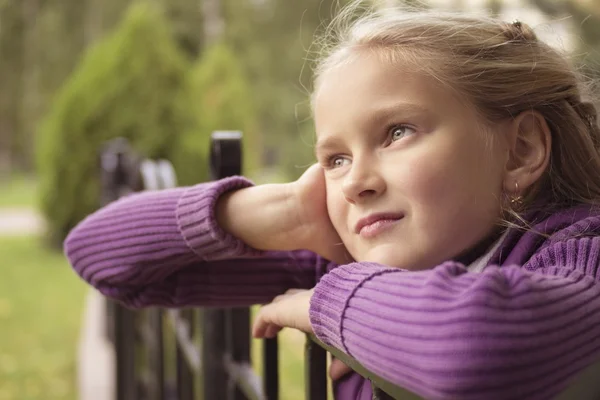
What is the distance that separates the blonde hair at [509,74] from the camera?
1.19 metres

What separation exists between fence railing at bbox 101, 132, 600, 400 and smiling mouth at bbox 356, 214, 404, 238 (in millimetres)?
168

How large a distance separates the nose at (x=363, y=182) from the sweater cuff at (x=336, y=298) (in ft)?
0.41

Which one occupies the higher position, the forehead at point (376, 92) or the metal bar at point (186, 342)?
the forehead at point (376, 92)

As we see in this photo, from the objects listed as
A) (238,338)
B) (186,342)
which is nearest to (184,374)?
(186,342)

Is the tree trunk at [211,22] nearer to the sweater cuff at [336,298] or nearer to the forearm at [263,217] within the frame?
the forearm at [263,217]

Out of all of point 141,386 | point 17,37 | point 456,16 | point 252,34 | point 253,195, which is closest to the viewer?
point 456,16

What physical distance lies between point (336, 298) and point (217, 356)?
109 centimetres

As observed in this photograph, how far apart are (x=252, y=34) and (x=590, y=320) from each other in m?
27.8

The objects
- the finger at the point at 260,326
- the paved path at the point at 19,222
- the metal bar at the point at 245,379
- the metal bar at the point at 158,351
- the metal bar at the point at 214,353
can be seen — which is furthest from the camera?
the paved path at the point at 19,222

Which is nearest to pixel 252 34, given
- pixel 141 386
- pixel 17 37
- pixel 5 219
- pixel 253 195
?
pixel 17 37

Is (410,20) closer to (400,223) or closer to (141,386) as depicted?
(400,223)

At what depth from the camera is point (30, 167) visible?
34.1 metres

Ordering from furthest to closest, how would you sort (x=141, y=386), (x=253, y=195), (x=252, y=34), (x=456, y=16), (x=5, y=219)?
(x=252, y=34) < (x=5, y=219) < (x=141, y=386) < (x=253, y=195) < (x=456, y=16)

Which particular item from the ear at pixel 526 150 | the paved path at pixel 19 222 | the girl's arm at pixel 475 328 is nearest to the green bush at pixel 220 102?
the paved path at pixel 19 222
